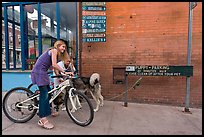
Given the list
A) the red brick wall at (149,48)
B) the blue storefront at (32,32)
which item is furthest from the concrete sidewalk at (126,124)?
the blue storefront at (32,32)

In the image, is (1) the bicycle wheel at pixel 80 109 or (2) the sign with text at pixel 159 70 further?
Answer: (2) the sign with text at pixel 159 70

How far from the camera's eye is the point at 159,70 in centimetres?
468

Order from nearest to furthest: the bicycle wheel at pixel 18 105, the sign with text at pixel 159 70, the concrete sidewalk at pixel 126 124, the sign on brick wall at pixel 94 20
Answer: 1. the concrete sidewalk at pixel 126 124
2. the bicycle wheel at pixel 18 105
3. the sign with text at pixel 159 70
4. the sign on brick wall at pixel 94 20

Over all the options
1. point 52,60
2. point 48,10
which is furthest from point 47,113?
point 48,10

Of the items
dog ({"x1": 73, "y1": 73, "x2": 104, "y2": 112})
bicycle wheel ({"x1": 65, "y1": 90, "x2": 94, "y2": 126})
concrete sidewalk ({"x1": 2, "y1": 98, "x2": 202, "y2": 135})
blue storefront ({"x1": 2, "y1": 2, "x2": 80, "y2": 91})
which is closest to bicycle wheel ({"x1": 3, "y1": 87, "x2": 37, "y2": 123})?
concrete sidewalk ({"x1": 2, "y1": 98, "x2": 202, "y2": 135})

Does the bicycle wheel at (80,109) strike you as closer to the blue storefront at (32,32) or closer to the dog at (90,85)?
the dog at (90,85)

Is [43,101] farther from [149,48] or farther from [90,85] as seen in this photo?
[149,48]

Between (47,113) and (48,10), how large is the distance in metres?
3.81

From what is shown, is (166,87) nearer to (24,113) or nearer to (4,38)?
(24,113)

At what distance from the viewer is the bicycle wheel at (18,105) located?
149 inches

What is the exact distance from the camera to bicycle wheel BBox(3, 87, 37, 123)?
12.4ft

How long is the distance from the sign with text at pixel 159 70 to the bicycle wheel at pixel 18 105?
93.6 inches

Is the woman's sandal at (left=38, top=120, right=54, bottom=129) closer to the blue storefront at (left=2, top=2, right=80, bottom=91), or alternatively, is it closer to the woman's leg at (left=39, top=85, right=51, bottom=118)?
the woman's leg at (left=39, top=85, right=51, bottom=118)

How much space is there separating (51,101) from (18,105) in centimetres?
70
